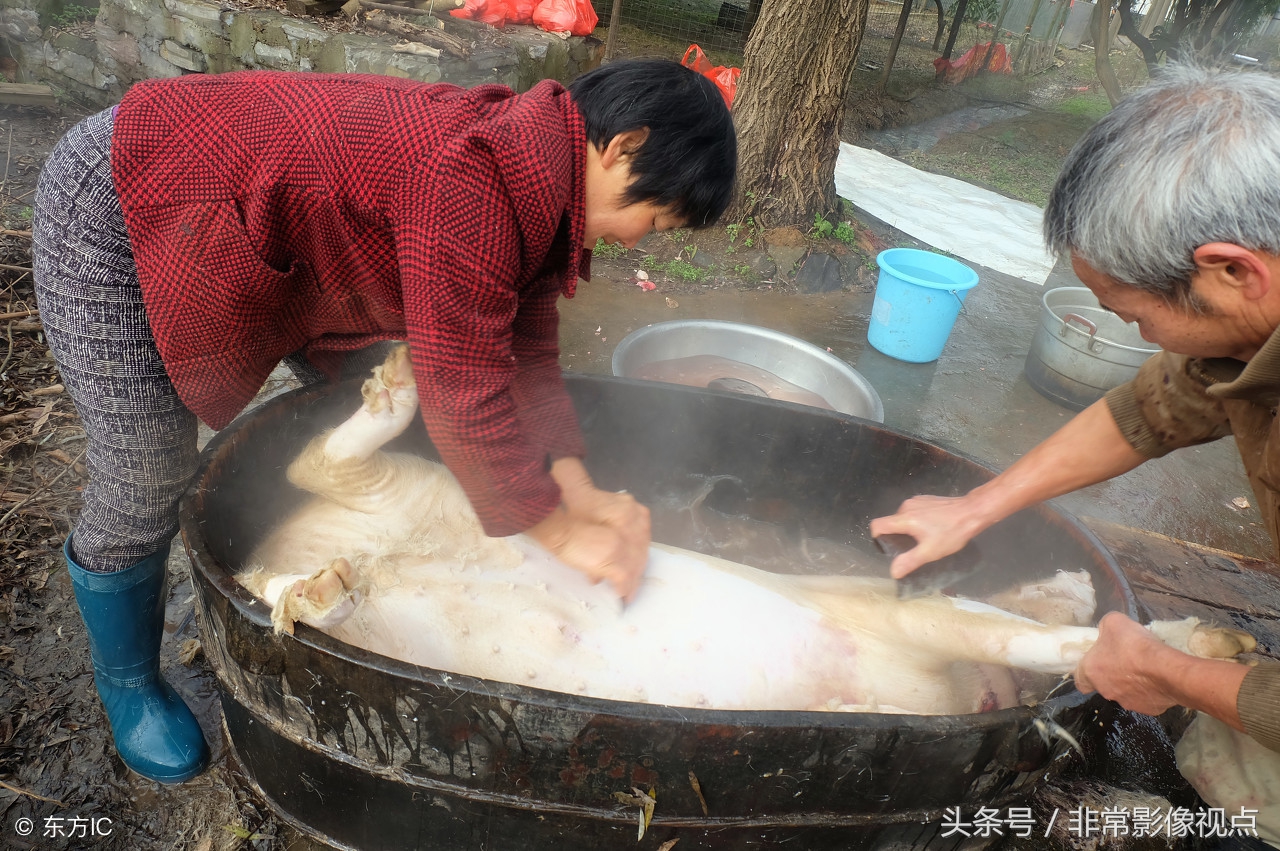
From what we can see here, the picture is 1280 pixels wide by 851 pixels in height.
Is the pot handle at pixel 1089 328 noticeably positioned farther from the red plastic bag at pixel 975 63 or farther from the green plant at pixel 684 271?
the red plastic bag at pixel 975 63

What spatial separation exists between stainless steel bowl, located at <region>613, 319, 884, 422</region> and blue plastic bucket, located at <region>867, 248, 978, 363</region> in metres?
1.06

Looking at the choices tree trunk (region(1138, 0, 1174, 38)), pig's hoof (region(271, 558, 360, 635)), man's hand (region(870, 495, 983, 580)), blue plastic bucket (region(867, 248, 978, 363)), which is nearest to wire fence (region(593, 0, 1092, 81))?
tree trunk (region(1138, 0, 1174, 38))

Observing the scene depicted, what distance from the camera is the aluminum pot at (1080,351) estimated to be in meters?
4.05

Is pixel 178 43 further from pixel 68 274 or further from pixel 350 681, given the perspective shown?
pixel 350 681

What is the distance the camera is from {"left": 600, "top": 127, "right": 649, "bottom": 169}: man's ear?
148 centimetres

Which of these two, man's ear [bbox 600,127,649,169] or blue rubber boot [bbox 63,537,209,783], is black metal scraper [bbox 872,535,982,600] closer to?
man's ear [bbox 600,127,649,169]

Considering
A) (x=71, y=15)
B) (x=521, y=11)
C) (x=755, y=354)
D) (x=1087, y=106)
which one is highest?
(x=521, y=11)

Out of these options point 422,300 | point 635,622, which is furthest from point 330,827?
point 422,300

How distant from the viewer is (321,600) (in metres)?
1.56

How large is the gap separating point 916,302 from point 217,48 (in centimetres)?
450

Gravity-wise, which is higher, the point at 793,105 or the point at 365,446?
the point at 793,105

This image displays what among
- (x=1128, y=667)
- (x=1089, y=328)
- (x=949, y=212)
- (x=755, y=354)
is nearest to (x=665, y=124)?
(x=1128, y=667)

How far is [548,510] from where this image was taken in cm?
165

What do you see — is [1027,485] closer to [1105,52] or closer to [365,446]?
[365,446]
